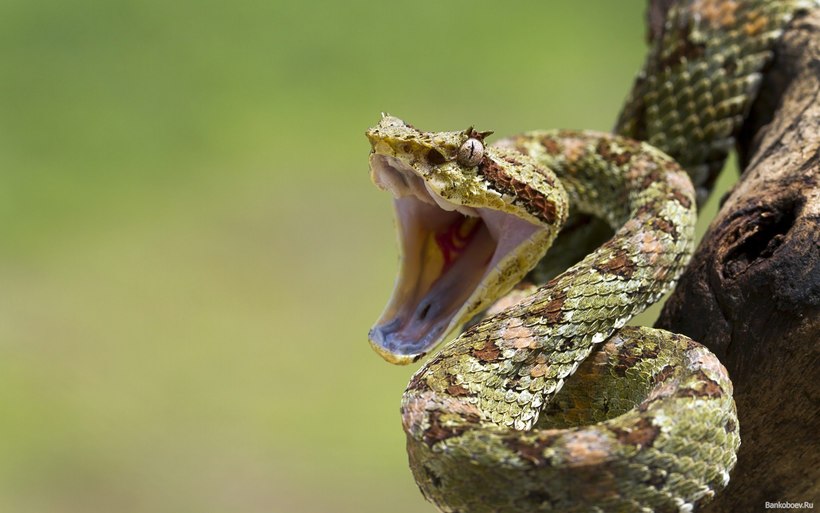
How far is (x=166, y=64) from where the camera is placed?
13.3 metres

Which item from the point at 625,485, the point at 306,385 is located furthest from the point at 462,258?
the point at 306,385

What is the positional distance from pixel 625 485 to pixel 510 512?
36cm

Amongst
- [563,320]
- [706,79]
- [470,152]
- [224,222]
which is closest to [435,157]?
[470,152]

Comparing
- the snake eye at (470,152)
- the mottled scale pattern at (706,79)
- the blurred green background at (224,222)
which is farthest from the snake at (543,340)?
the blurred green background at (224,222)

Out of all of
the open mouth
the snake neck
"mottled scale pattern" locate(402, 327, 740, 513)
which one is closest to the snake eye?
the open mouth

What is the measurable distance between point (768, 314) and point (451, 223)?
1358mm

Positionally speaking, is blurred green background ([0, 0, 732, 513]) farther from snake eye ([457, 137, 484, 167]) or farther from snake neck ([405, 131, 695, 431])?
snake eye ([457, 137, 484, 167])

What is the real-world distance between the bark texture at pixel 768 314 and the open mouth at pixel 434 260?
0.76 m

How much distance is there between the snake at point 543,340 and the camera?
2902 millimetres

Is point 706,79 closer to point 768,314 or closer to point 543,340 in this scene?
point 768,314

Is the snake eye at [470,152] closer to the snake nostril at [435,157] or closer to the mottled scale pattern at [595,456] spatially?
the snake nostril at [435,157]

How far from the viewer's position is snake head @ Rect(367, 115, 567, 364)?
12.0 ft

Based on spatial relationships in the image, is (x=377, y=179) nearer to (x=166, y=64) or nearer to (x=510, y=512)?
(x=510, y=512)

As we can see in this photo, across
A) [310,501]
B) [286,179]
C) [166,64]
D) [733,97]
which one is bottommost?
[310,501]
